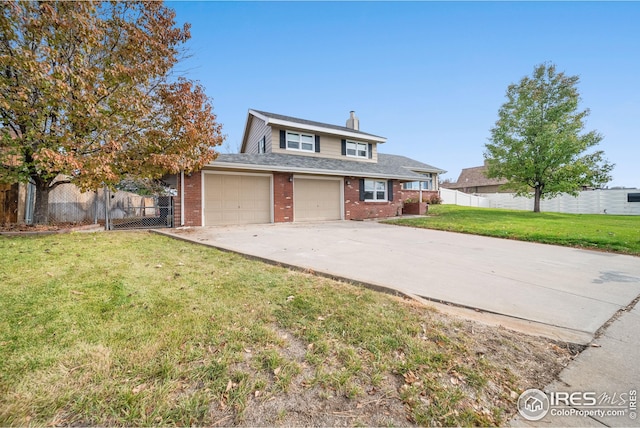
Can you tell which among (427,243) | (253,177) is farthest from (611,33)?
(253,177)

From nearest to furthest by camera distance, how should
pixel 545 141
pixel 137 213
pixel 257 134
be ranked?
pixel 137 213 → pixel 257 134 → pixel 545 141

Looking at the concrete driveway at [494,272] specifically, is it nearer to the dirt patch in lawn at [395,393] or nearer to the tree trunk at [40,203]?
the dirt patch in lawn at [395,393]

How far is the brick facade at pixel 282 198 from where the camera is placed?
1286 centimetres

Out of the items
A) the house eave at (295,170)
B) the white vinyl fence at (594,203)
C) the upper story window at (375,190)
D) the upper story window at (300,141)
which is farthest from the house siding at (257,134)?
the white vinyl fence at (594,203)

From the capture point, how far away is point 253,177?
12.5 m

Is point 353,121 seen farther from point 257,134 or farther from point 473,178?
point 473,178

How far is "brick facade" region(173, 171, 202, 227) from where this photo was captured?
35.0 feet

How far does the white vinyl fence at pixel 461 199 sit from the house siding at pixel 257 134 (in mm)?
19738

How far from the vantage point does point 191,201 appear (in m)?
10.9

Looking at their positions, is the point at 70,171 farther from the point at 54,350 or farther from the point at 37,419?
the point at 37,419

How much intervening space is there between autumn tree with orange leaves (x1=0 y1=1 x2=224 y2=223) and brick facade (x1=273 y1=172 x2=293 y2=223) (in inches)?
154

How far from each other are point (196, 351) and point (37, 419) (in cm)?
89

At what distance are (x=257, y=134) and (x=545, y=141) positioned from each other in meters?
20.1

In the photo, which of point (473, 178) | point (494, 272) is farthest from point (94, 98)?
point (473, 178)
